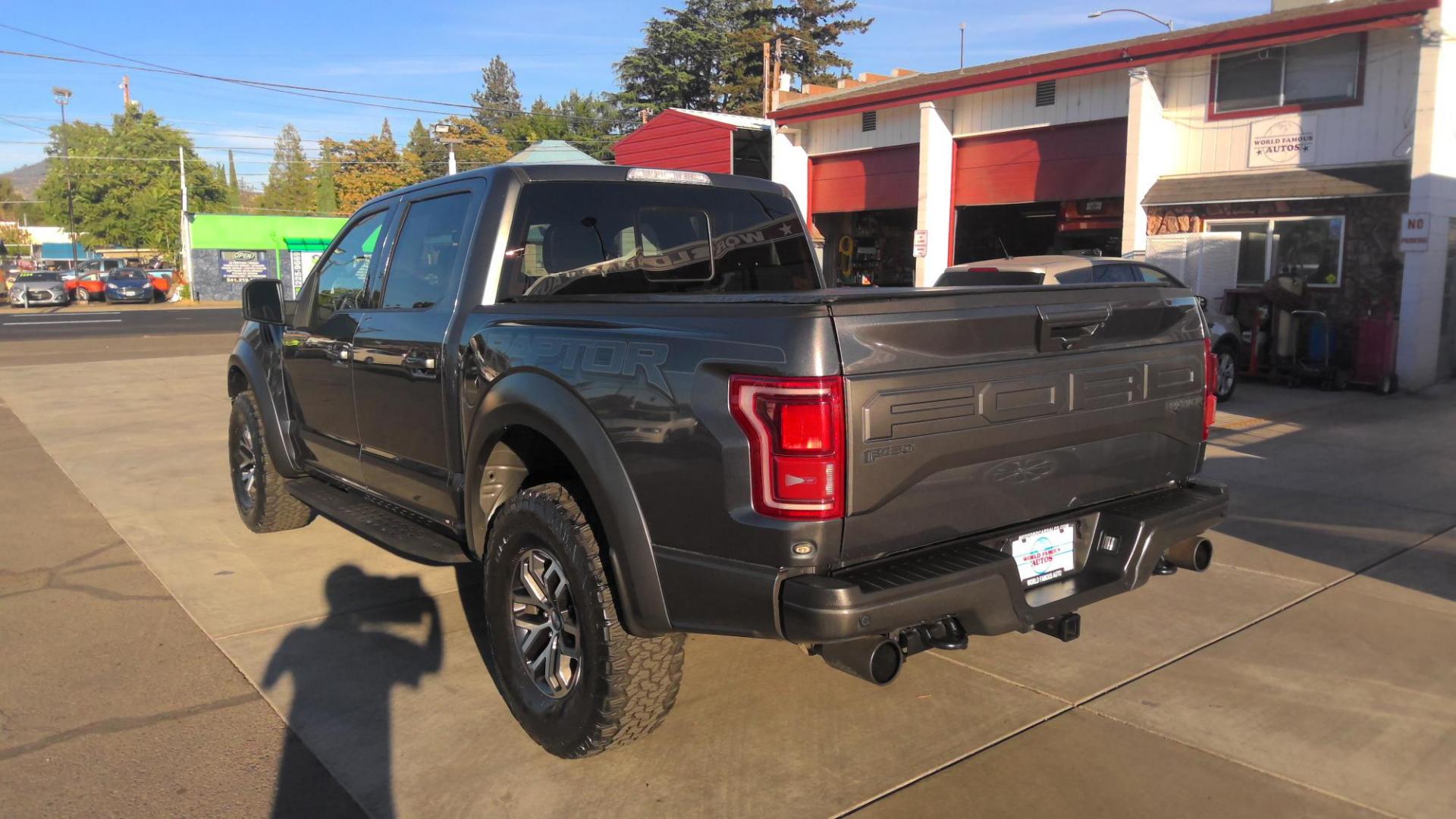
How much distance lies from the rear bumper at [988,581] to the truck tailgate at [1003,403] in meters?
0.06

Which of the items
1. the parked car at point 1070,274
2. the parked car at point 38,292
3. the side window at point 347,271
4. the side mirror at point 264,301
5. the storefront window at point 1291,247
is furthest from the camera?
the parked car at point 38,292

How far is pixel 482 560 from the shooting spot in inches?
161

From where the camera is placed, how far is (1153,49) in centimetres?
1588

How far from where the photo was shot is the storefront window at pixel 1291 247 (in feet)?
48.6

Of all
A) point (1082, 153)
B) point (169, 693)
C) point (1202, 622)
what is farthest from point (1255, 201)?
point (169, 693)

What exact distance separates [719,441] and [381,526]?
2447 mm

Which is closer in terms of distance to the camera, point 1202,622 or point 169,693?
point 169,693

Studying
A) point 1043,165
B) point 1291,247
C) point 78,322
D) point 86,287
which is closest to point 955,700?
point 1291,247

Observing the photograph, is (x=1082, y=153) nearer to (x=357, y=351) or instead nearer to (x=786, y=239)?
(x=786, y=239)

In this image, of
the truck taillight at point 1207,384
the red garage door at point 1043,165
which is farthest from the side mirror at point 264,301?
the red garage door at point 1043,165

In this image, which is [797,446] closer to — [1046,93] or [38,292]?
[1046,93]

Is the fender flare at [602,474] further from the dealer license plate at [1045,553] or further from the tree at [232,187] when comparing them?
the tree at [232,187]

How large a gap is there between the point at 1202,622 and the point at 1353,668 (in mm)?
686

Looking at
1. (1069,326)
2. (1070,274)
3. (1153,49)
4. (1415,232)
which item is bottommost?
(1069,326)
